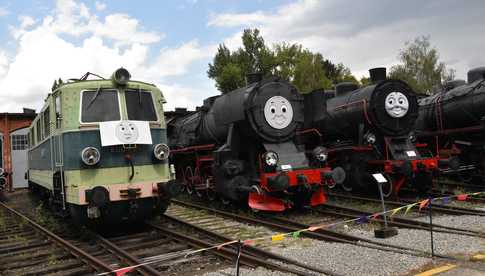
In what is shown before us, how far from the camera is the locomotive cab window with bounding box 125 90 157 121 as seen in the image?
26.5 feet

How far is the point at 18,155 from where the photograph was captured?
24.0m

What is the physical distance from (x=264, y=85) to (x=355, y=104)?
135 inches

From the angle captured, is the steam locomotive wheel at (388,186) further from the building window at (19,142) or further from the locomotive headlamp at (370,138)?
the building window at (19,142)

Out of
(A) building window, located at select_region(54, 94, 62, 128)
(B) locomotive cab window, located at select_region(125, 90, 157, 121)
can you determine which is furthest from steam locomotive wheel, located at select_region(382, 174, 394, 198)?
(A) building window, located at select_region(54, 94, 62, 128)

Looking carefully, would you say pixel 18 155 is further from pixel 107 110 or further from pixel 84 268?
pixel 84 268

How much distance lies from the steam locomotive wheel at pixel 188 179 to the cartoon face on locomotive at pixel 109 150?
16.0ft

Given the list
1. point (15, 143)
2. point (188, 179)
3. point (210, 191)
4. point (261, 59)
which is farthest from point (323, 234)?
point (261, 59)

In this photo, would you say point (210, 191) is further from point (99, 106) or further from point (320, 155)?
point (99, 106)

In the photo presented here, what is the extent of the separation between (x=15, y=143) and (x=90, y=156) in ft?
62.6

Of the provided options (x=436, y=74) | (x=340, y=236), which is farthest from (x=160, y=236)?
(x=436, y=74)

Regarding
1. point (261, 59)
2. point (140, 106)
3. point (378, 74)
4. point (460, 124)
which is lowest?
point (460, 124)

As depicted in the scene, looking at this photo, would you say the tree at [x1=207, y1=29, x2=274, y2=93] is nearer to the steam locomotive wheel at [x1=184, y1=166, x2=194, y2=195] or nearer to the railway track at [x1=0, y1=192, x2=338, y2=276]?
the steam locomotive wheel at [x1=184, y1=166, x2=194, y2=195]

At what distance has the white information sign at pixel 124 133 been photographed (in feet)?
25.1

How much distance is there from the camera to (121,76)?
807cm
